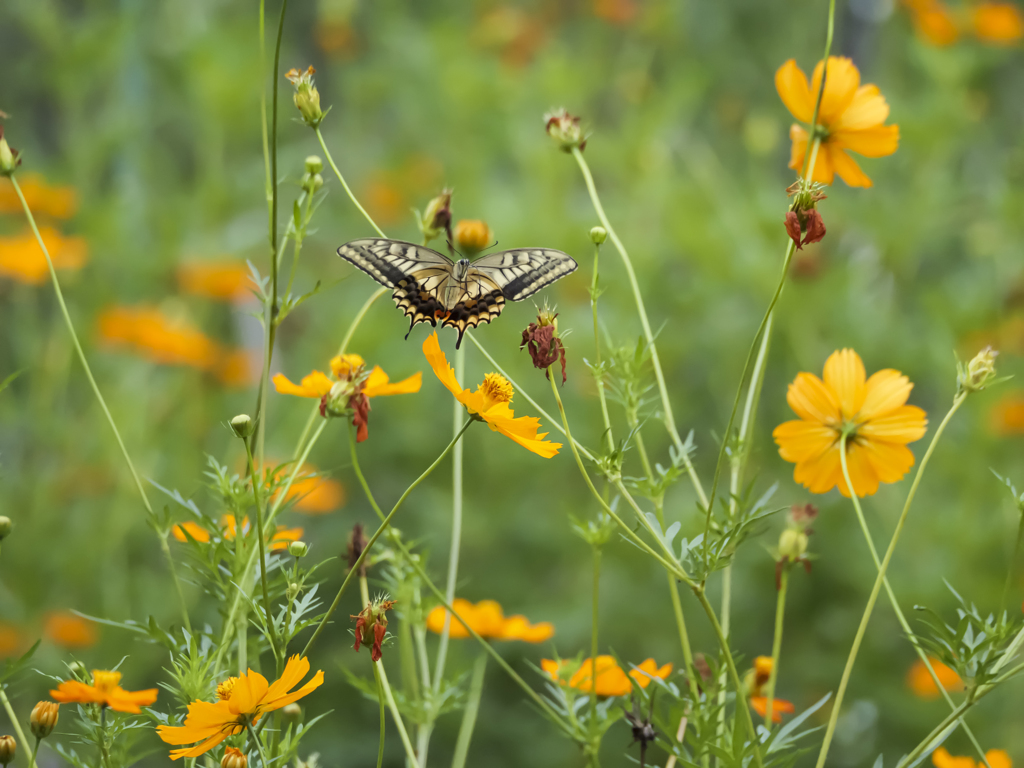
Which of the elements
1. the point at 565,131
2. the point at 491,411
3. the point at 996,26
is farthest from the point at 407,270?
the point at 996,26

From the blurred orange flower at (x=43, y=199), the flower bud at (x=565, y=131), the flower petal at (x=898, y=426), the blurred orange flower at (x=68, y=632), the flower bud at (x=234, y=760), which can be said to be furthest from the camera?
the blurred orange flower at (x=43, y=199)

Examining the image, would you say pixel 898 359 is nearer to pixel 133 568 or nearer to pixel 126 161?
pixel 133 568

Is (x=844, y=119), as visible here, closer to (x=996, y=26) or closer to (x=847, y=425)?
(x=847, y=425)

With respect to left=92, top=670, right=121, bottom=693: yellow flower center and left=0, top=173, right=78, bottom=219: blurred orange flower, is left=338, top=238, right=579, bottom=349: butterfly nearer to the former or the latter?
left=92, top=670, right=121, bottom=693: yellow flower center

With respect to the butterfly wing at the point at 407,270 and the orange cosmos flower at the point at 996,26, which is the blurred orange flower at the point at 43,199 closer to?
the butterfly wing at the point at 407,270

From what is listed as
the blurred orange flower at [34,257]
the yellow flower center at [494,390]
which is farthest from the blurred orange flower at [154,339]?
the yellow flower center at [494,390]

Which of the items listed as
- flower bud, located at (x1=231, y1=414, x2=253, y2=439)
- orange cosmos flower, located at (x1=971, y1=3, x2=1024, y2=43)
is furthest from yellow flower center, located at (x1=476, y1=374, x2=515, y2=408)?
orange cosmos flower, located at (x1=971, y1=3, x2=1024, y2=43)
